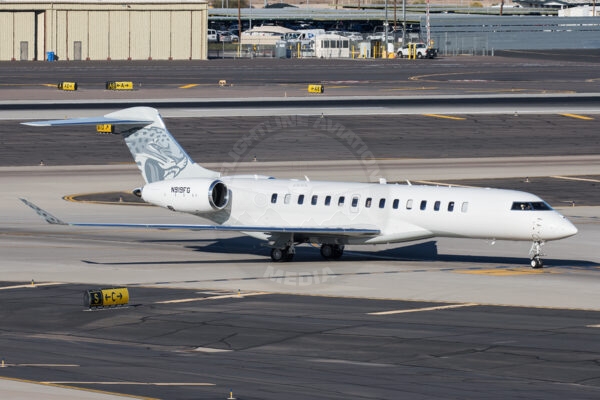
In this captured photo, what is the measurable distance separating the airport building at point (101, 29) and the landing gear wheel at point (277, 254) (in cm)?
11362

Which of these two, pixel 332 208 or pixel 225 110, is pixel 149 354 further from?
pixel 225 110

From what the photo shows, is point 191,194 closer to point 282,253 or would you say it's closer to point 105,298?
point 282,253

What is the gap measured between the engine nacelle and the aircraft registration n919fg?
0.04 meters

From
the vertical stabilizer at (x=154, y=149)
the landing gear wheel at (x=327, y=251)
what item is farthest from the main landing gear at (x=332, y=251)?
the vertical stabilizer at (x=154, y=149)

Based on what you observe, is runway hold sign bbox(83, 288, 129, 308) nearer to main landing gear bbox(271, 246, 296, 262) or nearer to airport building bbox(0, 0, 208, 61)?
main landing gear bbox(271, 246, 296, 262)

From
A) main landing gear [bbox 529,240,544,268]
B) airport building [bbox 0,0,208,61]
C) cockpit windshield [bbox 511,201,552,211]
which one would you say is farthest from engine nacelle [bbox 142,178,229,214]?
airport building [bbox 0,0,208,61]

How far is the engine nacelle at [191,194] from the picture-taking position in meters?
45.5

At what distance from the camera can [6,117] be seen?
93.2 meters

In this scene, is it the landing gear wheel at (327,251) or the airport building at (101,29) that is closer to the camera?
Answer: the landing gear wheel at (327,251)

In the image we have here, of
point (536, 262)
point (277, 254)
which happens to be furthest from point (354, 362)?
point (277, 254)

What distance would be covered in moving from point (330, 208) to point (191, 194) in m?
4.99

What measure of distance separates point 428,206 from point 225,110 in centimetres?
5746

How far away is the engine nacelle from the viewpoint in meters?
45.5

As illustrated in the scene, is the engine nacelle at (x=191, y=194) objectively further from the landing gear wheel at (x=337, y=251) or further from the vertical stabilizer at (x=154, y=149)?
the landing gear wheel at (x=337, y=251)
